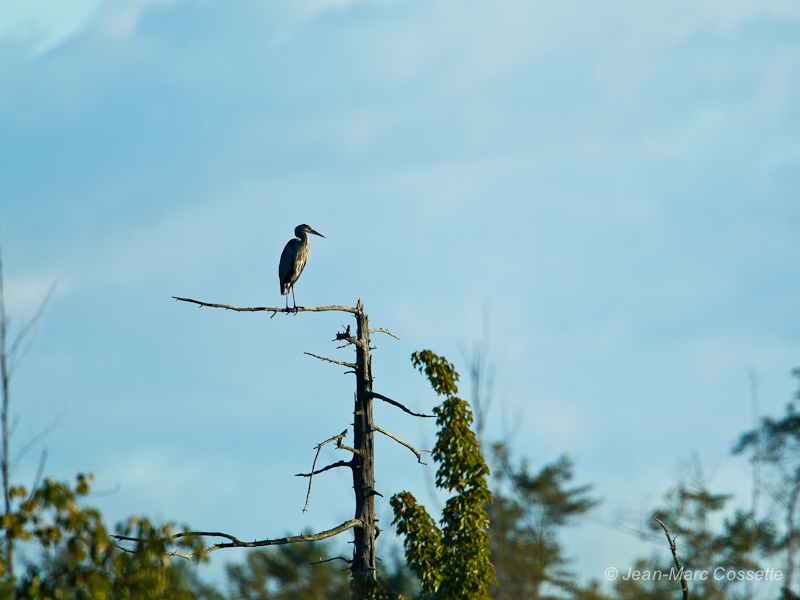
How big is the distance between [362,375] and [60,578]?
215 inches

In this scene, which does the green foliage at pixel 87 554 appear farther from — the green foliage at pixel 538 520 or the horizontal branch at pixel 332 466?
the green foliage at pixel 538 520

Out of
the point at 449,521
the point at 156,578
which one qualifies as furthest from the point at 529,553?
the point at 156,578

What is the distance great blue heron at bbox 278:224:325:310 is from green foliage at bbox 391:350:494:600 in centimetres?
629

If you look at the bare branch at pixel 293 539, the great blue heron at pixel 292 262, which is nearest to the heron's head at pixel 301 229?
the great blue heron at pixel 292 262

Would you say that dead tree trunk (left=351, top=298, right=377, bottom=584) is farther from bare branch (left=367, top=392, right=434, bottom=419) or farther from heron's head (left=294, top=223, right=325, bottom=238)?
heron's head (left=294, top=223, right=325, bottom=238)

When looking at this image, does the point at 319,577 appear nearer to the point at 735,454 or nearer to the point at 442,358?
the point at 735,454

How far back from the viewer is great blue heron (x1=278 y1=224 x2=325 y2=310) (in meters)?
17.4

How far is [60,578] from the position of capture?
6277 millimetres

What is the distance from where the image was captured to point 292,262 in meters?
17.5

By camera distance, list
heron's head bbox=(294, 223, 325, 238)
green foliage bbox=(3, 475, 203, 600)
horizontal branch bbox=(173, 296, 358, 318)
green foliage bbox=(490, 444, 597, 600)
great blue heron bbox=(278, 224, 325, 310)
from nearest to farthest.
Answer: green foliage bbox=(3, 475, 203, 600), horizontal branch bbox=(173, 296, 358, 318), great blue heron bbox=(278, 224, 325, 310), heron's head bbox=(294, 223, 325, 238), green foliage bbox=(490, 444, 597, 600)

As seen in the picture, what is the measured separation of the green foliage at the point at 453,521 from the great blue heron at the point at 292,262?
6.29m

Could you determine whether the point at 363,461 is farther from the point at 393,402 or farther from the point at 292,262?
the point at 292,262

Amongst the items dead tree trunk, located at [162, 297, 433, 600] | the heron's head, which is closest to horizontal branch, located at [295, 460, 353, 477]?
dead tree trunk, located at [162, 297, 433, 600]

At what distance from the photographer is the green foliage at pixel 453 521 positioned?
37.2 feet
